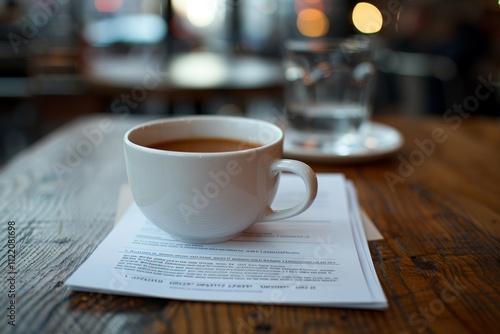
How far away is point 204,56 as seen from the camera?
7.97ft

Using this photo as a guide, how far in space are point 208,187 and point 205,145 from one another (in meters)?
0.13

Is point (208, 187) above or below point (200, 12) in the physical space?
above

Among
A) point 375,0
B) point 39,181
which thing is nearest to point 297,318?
point 39,181

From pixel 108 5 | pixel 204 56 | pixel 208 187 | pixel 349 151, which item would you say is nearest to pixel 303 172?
pixel 208 187

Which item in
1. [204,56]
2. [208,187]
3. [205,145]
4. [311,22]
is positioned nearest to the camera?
[208,187]

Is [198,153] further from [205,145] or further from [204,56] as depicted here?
[204,56]

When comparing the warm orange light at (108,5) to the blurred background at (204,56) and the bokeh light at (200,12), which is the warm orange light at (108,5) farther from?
the bokeh light at (200,12)

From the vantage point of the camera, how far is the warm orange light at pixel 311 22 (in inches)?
163

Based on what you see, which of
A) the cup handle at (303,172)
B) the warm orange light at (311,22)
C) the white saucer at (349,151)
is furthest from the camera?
the warm orange light at (311,22)

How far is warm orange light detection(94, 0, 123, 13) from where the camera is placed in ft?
12.8

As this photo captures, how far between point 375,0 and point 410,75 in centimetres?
167

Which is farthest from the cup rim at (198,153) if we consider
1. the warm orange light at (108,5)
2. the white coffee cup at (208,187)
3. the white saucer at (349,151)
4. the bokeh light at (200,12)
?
the warm orange light at (108,5)

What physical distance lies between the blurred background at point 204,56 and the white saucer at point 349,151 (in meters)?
0.65

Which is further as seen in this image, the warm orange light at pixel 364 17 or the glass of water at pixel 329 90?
the warm orange light at pixel 364 17
